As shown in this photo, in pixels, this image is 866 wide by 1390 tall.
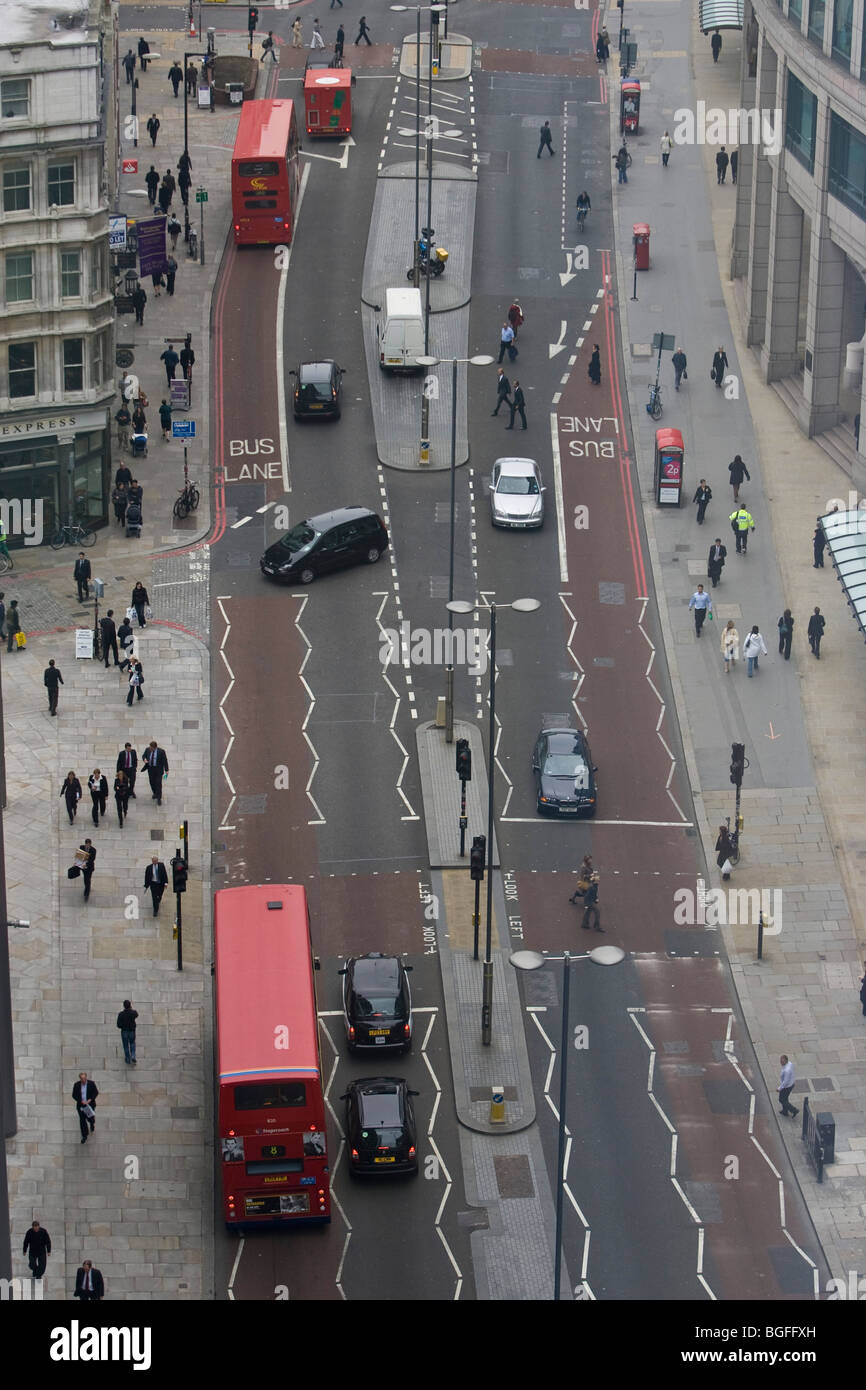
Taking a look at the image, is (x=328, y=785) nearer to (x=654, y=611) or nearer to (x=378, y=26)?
(x=654, y=611)

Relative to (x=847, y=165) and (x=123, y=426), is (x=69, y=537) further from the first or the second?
(x=847, y=165)

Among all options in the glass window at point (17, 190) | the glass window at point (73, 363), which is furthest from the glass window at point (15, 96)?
the glass window at point (73, 363)

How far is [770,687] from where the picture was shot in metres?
67.9

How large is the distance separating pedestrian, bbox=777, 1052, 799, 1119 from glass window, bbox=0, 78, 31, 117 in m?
38.8

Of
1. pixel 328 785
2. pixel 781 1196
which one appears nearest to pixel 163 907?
pixel 328 785

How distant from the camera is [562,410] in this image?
82312mm

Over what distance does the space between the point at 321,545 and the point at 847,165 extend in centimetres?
2296

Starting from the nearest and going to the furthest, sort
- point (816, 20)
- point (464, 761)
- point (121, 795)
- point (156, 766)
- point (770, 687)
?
point (464, 761) → point (121, 795) → point (156, 766) → point (770, 687) → point (816, 20)

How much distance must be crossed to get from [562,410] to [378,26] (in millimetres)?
38620

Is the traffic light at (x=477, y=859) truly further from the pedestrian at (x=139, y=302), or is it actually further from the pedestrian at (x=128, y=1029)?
the pedestrian at (x=139, y=302)

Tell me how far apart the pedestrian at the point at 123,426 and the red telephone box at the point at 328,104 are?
2657 cm

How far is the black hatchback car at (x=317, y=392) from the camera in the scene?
80.2m

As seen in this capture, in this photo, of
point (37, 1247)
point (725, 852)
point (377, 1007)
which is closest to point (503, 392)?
point (725, 852)
